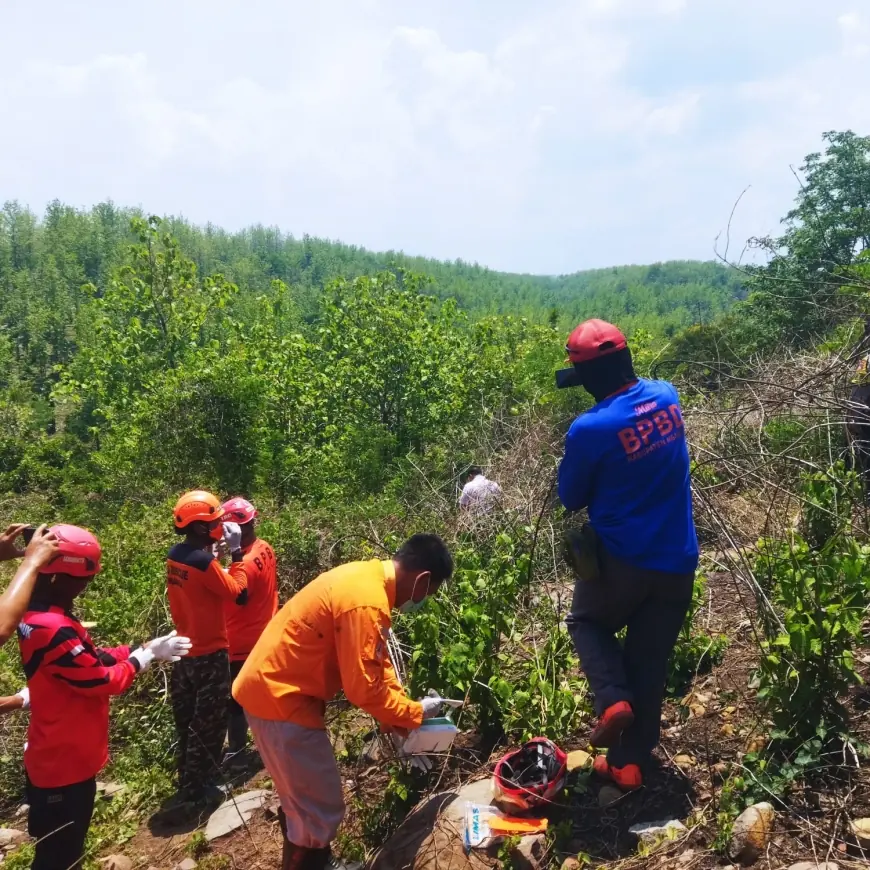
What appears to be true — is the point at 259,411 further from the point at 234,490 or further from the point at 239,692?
the point at 239,692

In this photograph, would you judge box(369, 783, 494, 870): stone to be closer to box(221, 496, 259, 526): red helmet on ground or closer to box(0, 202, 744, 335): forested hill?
box(221, 496, 259, 526): red helmet on ground

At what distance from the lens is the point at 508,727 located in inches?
138

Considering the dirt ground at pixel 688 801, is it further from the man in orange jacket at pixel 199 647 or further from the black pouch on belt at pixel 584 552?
the black pouch on belt at pixel 584 552

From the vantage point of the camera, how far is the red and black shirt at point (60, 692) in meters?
2.86

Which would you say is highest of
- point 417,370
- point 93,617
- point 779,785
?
point 417,370

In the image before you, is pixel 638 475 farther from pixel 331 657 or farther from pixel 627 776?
pixel 331 657

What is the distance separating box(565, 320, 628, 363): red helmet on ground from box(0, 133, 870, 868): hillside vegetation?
36.4 inches

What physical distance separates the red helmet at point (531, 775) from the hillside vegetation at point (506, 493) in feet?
0.34

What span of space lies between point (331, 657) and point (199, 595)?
5.75 feet

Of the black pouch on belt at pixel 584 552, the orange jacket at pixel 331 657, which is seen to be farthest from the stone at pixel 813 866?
the orange jacket at pixel 331 657

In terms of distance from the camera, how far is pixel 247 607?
476cm

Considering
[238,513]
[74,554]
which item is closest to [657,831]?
[74,554]

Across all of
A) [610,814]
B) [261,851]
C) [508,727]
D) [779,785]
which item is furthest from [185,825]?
[779,785]

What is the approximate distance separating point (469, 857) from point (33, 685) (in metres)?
1.84
